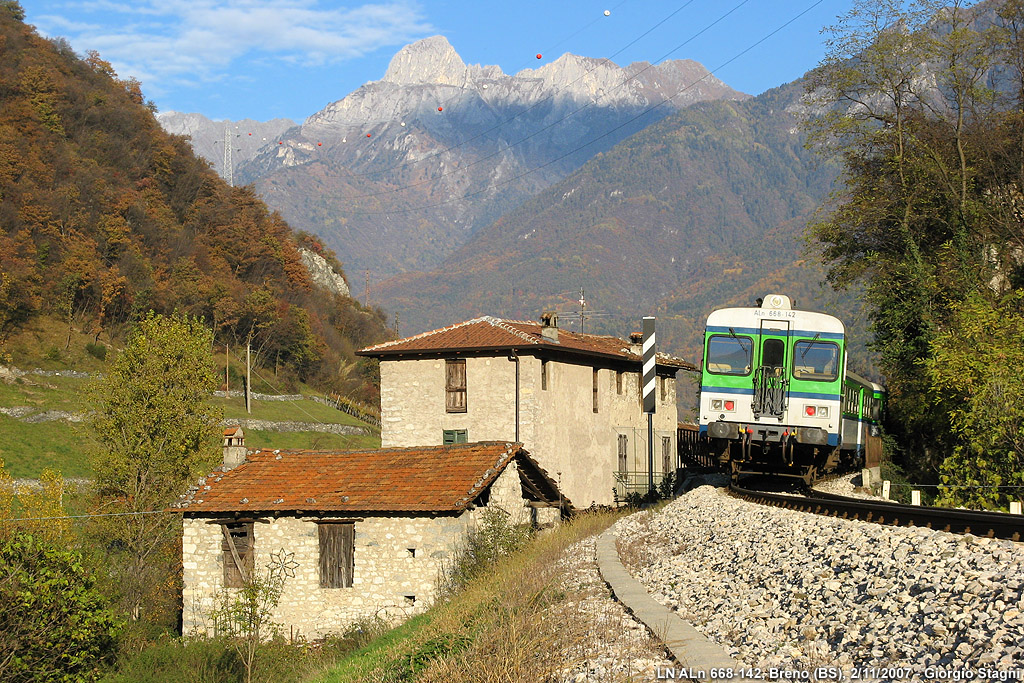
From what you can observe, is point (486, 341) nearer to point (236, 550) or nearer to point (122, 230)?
point (236, 550)

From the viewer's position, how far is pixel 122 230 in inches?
2921

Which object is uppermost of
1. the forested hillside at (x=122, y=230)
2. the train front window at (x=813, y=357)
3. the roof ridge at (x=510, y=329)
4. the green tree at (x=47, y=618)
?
the forested hillside at (x=122, y=230)

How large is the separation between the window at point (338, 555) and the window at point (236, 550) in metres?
1.86

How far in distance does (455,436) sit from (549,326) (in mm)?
5335

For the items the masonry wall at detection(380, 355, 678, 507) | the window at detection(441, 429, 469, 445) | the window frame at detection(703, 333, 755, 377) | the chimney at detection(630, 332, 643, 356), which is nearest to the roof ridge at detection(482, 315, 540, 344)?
the masonry wall at detection(380, 355, 678, 507)

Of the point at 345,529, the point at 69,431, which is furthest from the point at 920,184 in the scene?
the point at 69,431

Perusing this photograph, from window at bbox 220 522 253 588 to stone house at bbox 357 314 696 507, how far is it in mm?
12531

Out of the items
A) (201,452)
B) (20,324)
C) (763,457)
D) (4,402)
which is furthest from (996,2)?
(20,324)

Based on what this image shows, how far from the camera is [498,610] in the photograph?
33.4 ft

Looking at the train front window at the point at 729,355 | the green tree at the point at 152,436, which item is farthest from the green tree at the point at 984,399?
the green tree at the point at 152,436

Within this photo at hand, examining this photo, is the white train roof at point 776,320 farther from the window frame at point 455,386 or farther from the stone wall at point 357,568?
the window frame at point 455,386

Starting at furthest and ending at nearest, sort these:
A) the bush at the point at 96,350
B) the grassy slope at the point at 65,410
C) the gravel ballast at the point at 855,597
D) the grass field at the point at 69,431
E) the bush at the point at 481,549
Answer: the bush at the point at 96,350, the grassy slope at the point at 65,410, the grass field at the point at 69,431, the bush at the point at 481,549, the gravel ballast at the point at 855,597

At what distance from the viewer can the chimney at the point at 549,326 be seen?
3456 cm

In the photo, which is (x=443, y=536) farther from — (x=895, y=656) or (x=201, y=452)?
(x=201, y=452)
